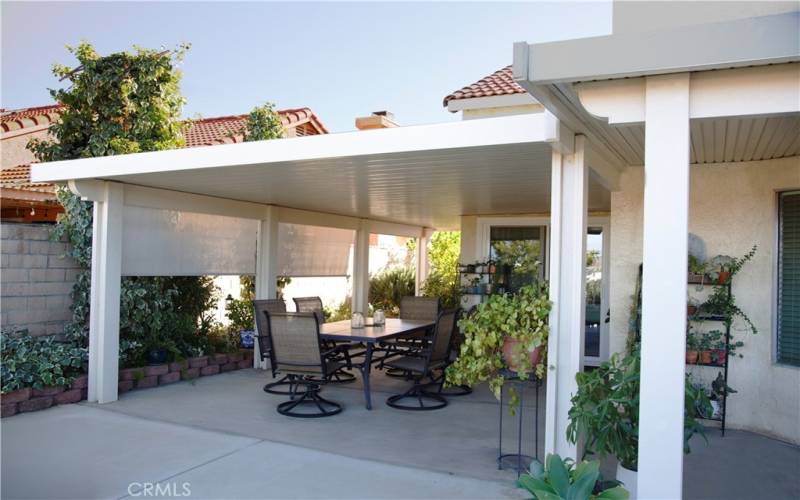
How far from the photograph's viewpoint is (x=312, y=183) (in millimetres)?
6094

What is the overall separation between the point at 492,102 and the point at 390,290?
5184 mm

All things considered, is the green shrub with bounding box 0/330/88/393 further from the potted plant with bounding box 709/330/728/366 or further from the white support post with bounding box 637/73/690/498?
the potted plant with bounding box 709/330/728/366

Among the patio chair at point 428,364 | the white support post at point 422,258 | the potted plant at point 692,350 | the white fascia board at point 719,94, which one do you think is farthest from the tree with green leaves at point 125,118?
the white support post at point 422,258

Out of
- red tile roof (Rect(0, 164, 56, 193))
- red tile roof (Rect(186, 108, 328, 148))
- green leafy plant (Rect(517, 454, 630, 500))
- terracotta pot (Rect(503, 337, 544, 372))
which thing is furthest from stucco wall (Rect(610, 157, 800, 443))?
red tile roof (Rect(186, 108, 328, 148))

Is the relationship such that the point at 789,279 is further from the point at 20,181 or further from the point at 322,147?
the point at 20,181

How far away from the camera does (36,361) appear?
5809 millimetres

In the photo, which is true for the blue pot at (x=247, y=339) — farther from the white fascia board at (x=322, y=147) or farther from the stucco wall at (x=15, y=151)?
the stucco wall at (x=15, y=151)

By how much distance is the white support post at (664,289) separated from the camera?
272 centimetres

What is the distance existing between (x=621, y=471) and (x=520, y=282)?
6473mm

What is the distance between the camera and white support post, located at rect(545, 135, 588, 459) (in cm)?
387

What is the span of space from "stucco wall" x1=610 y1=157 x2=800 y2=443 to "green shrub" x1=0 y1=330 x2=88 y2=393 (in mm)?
5384

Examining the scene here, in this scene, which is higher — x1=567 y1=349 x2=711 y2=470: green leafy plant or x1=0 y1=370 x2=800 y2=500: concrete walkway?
x1=567 y1=349 x2=711 y2=470: green leafy plant

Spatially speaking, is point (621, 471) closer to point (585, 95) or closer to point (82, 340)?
point (585, 95)

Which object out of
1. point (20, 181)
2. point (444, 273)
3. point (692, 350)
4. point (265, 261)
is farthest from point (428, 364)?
point (20, 181)
